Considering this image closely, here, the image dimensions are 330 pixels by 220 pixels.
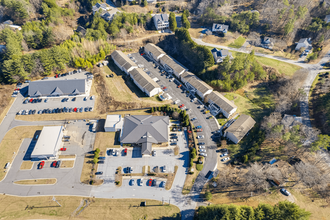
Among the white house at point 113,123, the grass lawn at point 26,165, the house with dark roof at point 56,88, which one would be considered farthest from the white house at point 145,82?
the grass lawn at point 26,165

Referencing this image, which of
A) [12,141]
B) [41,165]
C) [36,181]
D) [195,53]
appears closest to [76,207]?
[36,181]

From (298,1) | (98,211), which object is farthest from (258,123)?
(298,1)

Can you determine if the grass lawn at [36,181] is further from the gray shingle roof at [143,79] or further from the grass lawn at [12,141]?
the gray shingle roof at [143,79]

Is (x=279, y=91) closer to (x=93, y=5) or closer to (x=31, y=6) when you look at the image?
(x=93, y=5)

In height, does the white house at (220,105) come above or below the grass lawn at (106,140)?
above

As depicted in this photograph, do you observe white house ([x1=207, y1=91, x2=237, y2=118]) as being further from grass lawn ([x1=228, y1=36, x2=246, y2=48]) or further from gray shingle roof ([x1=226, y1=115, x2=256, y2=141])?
grass lawn ([x1=228, y1=36, x2=246, y2=48])

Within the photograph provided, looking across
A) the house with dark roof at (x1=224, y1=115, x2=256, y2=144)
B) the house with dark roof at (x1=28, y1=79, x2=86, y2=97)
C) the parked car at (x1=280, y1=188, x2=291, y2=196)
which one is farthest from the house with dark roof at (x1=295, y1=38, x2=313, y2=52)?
the house with dark roof at (x1=28, y1=79, x2=86, y2=97)
